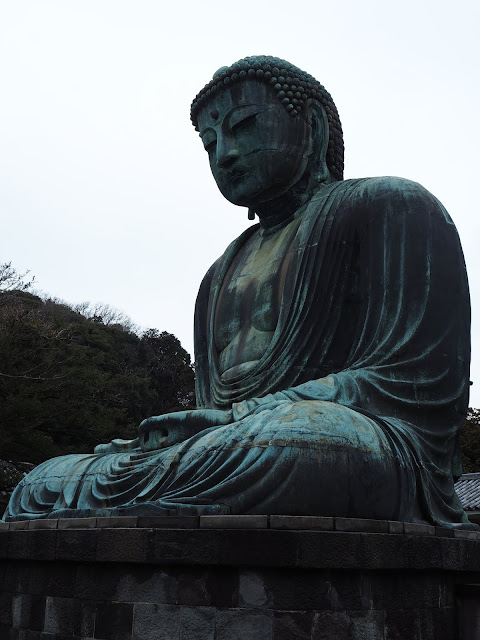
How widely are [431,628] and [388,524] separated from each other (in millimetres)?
641

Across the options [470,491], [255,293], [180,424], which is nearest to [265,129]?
[255,293]

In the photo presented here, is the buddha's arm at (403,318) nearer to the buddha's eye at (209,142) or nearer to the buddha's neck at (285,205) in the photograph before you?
the buddha's neck at (285,205)

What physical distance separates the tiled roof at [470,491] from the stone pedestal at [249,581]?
17.5 m

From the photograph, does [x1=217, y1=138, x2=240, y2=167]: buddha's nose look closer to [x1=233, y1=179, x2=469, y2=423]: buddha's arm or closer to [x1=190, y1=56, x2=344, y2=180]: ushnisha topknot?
[x1=190, y1=56, x2=344, y2=180]: ushnisha topknot

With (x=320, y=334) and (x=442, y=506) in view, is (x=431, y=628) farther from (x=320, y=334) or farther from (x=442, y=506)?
(x=320, y=334)

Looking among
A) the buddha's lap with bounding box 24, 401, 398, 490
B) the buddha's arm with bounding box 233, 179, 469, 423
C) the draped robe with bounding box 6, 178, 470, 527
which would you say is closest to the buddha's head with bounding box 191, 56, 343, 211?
the draped robe with bounding box 6, 178, 470, 527

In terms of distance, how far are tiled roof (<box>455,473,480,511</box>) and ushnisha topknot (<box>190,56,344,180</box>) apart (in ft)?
52.8

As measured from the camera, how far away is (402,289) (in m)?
5.67

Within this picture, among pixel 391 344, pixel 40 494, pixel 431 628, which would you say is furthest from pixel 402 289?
pixel 40 494

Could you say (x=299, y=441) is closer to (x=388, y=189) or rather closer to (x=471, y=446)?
(x=388, y=189)

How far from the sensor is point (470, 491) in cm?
2217

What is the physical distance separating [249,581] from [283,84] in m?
4.44

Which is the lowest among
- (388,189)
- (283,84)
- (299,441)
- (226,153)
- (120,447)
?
(120,447)

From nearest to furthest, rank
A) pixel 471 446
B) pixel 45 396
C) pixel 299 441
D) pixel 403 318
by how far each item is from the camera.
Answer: pixel 299 441, pixel 403 318, pixel 45 396, pixel 471 446
